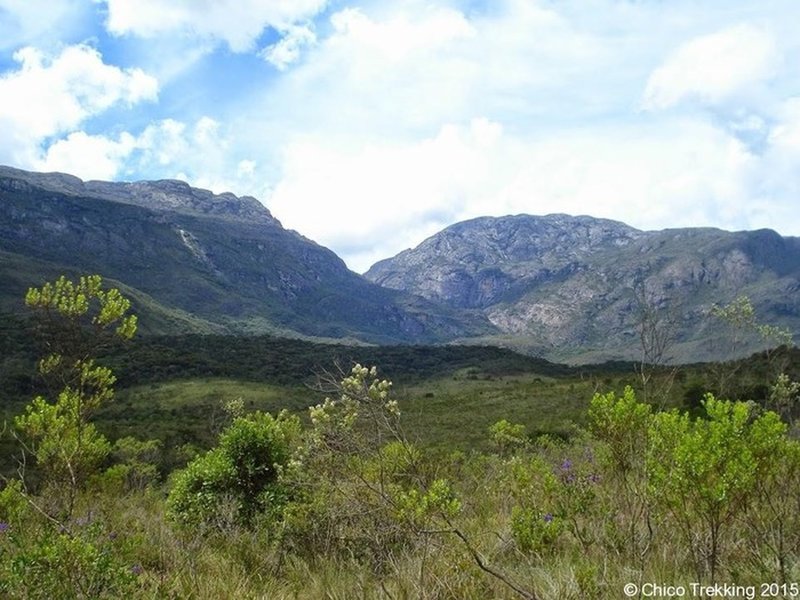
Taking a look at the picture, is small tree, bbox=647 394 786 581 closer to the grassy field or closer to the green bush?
the green bush

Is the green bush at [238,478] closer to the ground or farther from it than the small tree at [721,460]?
closer to the ground

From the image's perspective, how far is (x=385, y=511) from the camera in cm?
556

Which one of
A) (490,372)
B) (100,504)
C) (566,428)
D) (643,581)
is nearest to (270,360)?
(490,372)

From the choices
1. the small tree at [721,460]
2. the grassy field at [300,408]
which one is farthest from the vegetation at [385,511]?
the grassy field at [300,408]

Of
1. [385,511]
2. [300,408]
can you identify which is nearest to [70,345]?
[385,511]

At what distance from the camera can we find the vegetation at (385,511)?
12.3 feet

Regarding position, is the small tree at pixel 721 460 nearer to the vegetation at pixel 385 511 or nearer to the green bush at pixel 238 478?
the vegetation at pixel 385 511

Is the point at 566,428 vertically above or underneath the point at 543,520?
underneath

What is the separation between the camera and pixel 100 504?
30.8 feet

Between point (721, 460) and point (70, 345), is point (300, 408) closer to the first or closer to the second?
point (70, 345)

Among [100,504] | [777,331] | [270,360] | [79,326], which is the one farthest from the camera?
[270,360]

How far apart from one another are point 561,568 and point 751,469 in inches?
62.5

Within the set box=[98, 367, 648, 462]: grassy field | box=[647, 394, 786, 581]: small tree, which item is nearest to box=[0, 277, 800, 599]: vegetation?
box=[647, 394, 786, 581]: small tree

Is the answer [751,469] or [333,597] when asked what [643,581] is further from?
[333,597]
